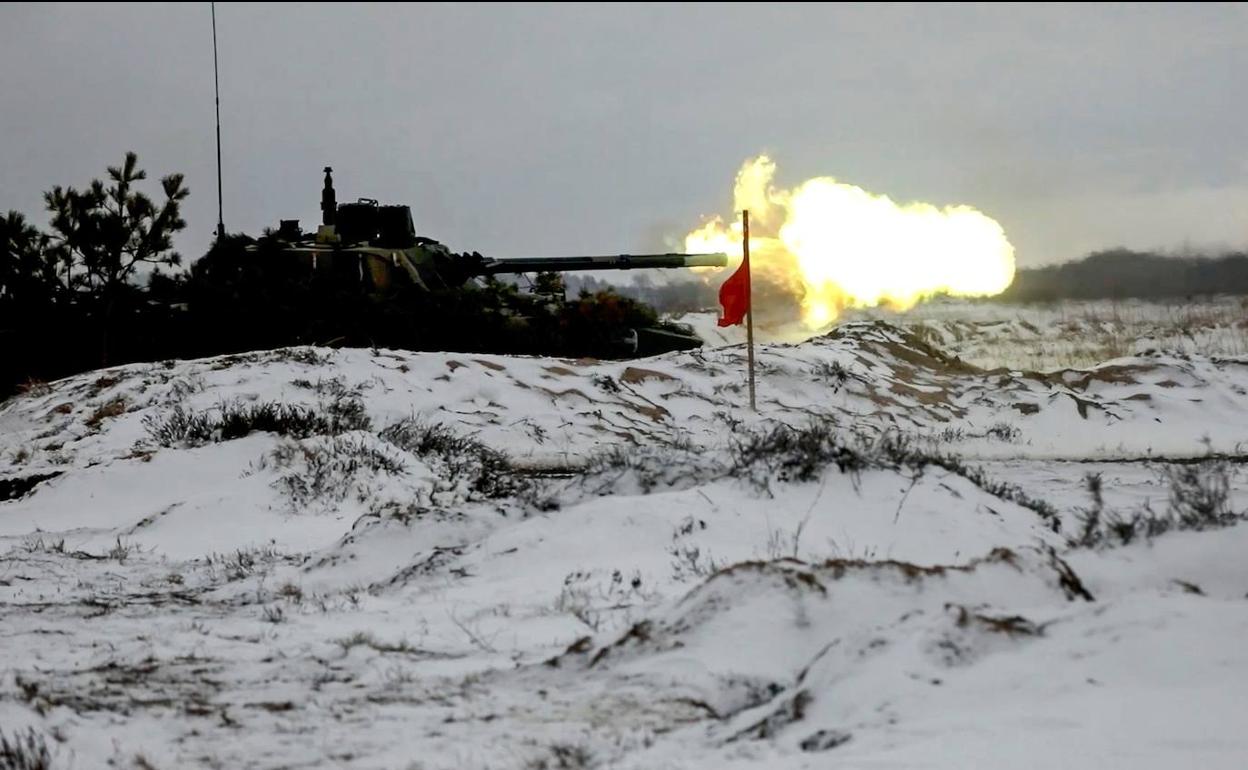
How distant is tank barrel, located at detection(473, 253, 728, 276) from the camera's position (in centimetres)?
2444

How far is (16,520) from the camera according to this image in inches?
436

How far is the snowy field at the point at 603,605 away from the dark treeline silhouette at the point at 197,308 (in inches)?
273

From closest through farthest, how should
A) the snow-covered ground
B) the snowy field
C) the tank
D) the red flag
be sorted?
1. the snowy field
2. the red flag
3. the tank
4. the snow-covered ground

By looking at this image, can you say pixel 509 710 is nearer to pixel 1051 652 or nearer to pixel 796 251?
pixel 1051 652

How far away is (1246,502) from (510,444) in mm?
8333

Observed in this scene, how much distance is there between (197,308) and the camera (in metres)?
21.7

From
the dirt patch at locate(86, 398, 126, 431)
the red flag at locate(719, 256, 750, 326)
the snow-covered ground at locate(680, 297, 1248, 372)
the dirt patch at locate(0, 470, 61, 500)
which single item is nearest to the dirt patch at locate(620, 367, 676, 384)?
the red flag at locate(719, 256, 750, 326)

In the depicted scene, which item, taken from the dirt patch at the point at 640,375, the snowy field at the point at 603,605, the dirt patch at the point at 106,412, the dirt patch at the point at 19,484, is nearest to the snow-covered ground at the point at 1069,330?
the dirt patch at the point at 640,375

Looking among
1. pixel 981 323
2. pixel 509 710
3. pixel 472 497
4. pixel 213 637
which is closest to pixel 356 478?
pixel 472 497

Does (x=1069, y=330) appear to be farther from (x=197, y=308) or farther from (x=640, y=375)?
(x=197, y=308)

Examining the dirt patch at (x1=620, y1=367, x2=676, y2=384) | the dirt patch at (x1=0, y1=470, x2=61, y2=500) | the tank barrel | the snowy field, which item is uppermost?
the tank barrel

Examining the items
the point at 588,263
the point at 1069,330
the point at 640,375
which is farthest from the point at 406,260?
A: the point at 1069,330

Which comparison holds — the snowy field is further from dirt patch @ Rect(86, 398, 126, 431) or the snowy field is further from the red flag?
the red flag

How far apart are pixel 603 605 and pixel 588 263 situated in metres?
18.6
